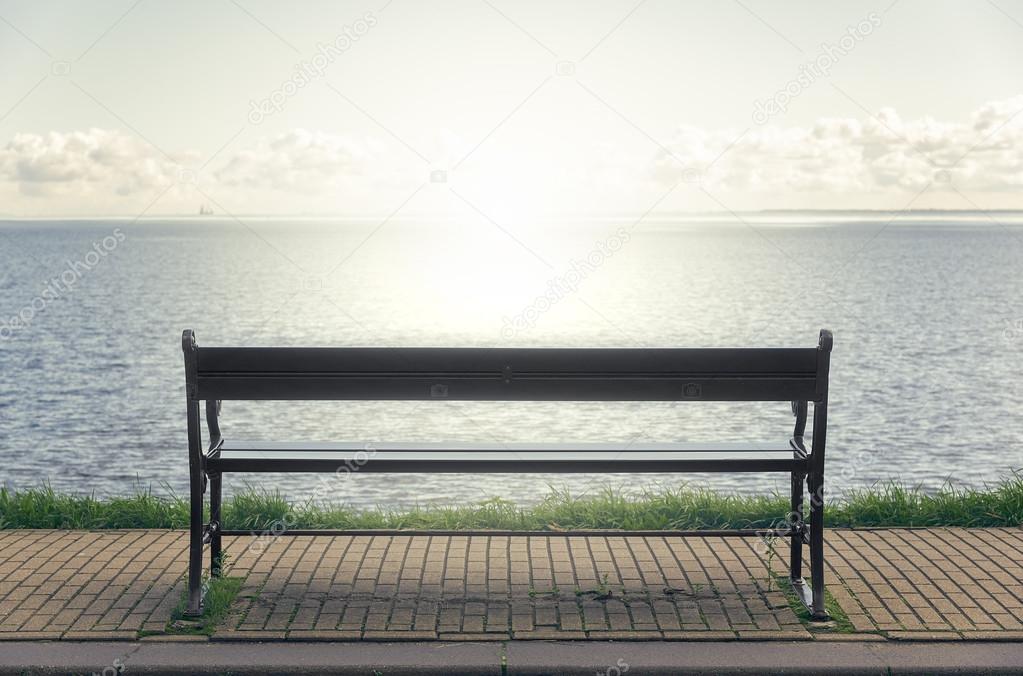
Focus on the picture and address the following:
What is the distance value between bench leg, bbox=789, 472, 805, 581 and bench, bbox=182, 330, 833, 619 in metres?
0.20

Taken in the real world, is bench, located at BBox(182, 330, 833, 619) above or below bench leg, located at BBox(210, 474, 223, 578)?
above

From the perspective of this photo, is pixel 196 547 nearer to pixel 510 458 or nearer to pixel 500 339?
pixel 510 458

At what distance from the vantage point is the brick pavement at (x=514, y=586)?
493 centimetres

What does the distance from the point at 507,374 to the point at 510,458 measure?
1.16ft

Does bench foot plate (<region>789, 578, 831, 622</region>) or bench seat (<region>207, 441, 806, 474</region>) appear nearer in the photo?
bench foot plate (<region>789, 578, 831, 622</region>)

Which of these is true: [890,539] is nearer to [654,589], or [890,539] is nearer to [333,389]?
[654,589]

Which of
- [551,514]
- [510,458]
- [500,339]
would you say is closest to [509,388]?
[510,458]

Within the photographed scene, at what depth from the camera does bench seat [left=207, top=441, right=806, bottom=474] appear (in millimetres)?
5141

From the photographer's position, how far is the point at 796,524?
5.44 m

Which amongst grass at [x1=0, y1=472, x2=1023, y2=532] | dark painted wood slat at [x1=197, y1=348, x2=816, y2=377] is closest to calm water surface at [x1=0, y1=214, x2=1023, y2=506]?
grass at [x1=0, y1=472, x2=1023, y2=532]

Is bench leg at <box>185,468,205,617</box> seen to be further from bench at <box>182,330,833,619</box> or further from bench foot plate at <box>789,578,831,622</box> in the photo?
bench foot plate at <box>789,578,831,622</box>

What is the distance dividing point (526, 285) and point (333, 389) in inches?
3352

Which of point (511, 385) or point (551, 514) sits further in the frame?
point (551, 514)

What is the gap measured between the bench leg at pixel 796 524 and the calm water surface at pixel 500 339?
4088 millimetres
